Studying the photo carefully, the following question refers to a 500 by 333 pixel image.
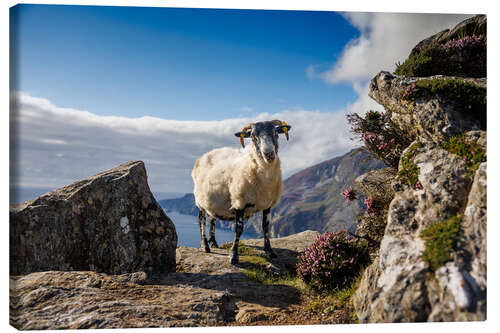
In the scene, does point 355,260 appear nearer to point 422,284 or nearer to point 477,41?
point 422,284

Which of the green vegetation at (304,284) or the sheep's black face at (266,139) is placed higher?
the sheep's black face at (266,139)

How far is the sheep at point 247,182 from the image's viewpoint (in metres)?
8.80

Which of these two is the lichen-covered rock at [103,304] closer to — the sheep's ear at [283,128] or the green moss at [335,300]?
the green moss at [335,300]

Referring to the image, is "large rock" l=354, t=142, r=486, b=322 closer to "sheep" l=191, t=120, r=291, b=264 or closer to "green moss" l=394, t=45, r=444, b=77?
"green moss" l=394, t=45, r=444, b=77

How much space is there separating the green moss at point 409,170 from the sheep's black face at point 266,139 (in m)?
3.23

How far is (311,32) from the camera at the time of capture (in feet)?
27.5

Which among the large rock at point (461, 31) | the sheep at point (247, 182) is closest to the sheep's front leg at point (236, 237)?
the sheep at point (247, 182)

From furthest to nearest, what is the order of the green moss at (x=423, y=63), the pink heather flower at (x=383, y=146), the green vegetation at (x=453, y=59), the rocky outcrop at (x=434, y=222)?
the green moss at (x=423, y=63) → the green vegetation at (x=453, y=59) → the pink heather flower at (x=383, y=146) → the rocky outcrop at (x=434, y=222)

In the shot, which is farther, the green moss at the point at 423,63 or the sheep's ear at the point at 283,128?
the sheep's ear at the point at 283,128

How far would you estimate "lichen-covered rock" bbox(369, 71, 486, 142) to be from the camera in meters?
6.50

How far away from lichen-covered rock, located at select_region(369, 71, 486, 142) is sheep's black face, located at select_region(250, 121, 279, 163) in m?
2.93

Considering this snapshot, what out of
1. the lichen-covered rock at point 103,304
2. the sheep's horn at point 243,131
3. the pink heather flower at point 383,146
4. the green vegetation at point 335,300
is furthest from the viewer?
the sheep's horn at point 243,131

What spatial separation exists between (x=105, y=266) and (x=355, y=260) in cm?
609
